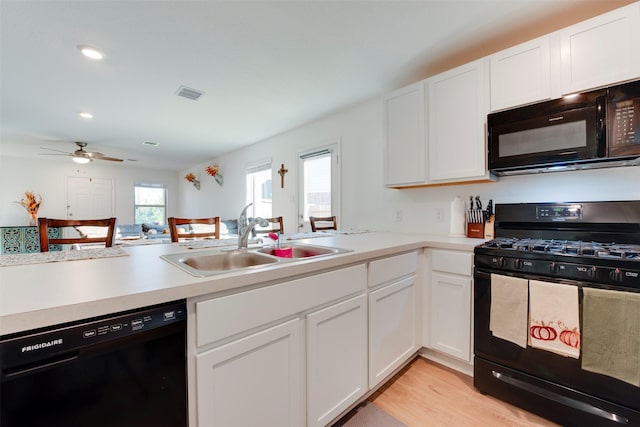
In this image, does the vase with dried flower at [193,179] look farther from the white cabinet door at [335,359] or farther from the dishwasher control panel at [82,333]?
the dishwasher control panel at [82,333]

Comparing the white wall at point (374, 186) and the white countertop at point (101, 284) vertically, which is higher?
the white wall at point (374, 186)

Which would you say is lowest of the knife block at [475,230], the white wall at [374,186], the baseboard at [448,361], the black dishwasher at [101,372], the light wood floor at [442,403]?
the light wood floor at [442,403]

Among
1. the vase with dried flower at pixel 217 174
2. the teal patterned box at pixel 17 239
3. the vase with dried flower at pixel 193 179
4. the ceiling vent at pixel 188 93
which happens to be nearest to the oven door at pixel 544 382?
the ceiling vent at pixel 188 93

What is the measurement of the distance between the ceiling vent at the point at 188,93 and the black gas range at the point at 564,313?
2.94 m

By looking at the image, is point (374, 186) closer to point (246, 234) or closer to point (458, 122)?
point (458, 122)

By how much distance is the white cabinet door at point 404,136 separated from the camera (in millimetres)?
2258

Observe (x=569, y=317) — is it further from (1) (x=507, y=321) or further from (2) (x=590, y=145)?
(2) (x=590, y=145)

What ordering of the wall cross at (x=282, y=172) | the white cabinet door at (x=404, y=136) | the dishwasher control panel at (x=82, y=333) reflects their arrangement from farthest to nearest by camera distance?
the wall cross at (x=282, y=172) → the white cabinet door at (x=404, y=136) → the dishwasher control panel at (x=82, y=333)

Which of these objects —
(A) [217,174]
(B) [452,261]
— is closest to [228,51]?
(B) [452,261]

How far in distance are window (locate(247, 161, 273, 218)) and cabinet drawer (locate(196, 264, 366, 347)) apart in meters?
3.34

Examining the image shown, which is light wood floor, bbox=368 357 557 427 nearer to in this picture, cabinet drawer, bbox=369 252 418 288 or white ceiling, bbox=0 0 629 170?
cabinet drawer, bbox=369 252 418 288

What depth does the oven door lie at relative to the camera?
4.09 feet

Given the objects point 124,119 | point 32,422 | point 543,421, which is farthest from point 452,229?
point 124,119

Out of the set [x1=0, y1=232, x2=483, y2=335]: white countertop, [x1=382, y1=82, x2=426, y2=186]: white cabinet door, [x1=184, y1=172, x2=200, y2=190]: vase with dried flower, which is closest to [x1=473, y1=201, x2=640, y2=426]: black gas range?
[x1=382, y1=82, x2=426, y2=186]: white cabinet door
